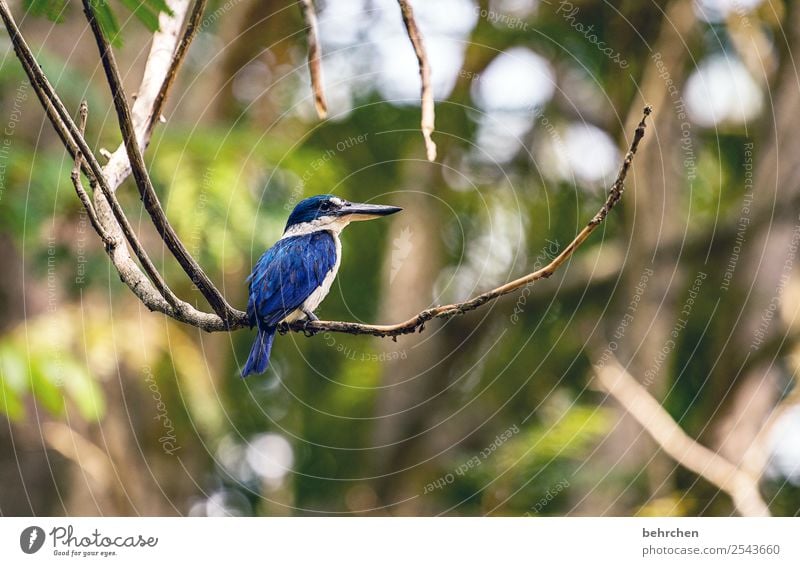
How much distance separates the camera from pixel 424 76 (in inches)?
94.1

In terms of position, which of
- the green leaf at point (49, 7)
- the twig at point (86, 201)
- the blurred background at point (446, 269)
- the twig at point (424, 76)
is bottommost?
the twig at point (86, 201)

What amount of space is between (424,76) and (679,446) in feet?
14.5

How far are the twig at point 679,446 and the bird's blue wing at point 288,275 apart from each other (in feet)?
9.78

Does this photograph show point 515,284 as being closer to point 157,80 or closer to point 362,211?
point 157,80

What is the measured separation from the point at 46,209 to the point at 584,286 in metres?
4.09

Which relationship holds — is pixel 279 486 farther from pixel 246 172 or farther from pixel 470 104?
pixel 470 104

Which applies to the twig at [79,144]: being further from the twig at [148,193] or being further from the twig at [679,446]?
the twig at [679,446]

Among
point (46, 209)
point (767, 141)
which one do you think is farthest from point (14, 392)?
point (767, 141)

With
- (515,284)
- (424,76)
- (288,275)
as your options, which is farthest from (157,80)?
(515,284)

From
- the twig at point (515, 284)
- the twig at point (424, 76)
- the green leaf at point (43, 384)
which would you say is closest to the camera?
the twig at point (515, 284)

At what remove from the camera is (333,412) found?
26.7 ft

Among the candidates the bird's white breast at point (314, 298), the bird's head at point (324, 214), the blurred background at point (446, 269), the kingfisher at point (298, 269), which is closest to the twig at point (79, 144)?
the kingfisher at point (298, 269)
